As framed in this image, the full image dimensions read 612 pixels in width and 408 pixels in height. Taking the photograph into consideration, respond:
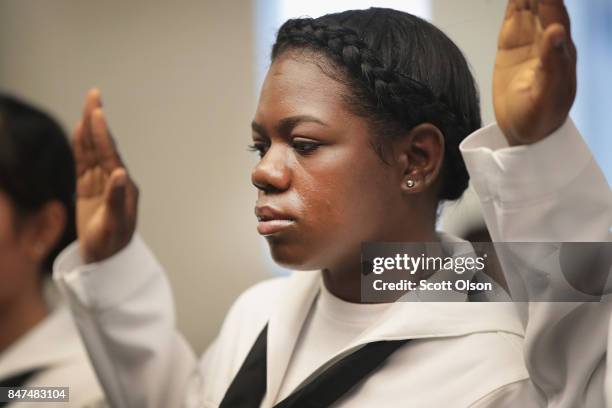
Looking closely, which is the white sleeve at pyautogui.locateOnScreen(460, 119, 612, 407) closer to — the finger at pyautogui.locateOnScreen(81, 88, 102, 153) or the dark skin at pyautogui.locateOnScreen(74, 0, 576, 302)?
the dark skin at pyautogui.locateOnScreen(74, 0, 576, 302)

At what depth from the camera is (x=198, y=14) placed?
962 millimetres

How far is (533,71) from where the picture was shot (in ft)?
1.95

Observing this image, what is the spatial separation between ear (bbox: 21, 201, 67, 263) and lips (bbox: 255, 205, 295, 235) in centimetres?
49

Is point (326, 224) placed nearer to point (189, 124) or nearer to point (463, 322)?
point (463, 322)

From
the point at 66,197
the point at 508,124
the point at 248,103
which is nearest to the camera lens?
the point at 508,124

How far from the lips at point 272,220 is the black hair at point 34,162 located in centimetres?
47

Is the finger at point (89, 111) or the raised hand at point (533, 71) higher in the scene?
the raised hand at point (533, 71)

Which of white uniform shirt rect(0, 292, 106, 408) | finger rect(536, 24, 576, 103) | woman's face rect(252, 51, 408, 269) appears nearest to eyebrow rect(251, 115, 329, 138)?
woman's face rect(252, 51, 408, 269)

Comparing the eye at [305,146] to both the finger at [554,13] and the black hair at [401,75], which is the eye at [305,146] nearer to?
the black hair at [401,75]

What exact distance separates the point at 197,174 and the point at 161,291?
155 millimetres

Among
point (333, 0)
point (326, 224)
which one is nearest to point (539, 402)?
point (326, 224)

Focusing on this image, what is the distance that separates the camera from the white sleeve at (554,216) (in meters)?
0.61

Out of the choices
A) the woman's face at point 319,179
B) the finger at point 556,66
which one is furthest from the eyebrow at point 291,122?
the finger at point 556,66

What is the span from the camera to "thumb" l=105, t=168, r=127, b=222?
877 millimetres
